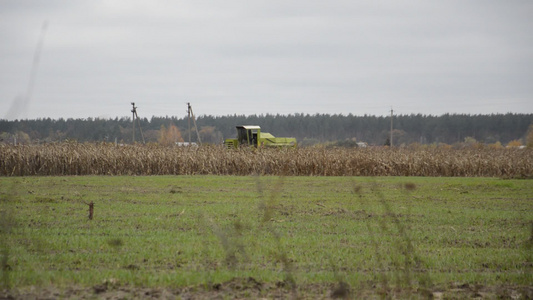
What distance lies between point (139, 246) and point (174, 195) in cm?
986

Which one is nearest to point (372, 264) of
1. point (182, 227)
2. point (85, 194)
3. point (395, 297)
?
point (395, 297)

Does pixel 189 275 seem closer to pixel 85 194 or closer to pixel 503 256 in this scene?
pixel 503 256

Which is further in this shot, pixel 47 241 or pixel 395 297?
pixel 47 241

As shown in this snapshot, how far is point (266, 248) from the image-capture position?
9375mm

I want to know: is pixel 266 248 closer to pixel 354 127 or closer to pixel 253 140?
pixel 253 140

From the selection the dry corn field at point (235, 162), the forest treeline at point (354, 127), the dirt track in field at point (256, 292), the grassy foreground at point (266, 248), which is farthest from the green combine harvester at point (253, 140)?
the forest treeline at point (354, 127)

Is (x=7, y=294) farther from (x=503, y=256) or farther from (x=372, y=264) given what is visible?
(x=503, y=256)

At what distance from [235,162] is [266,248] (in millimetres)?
27049

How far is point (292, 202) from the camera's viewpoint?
17.1m

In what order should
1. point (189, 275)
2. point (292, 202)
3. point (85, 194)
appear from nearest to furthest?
1. point (189, 275)
2. point (292, 202)
3. point (85, 194)

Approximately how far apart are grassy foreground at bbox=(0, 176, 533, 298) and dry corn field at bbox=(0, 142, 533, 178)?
18735mm

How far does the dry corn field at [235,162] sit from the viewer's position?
3478cm

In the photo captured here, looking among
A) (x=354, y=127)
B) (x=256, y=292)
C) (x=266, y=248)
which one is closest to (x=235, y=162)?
(x=266, y=248)

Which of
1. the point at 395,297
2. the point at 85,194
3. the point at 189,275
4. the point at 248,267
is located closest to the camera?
the point at 395,297
